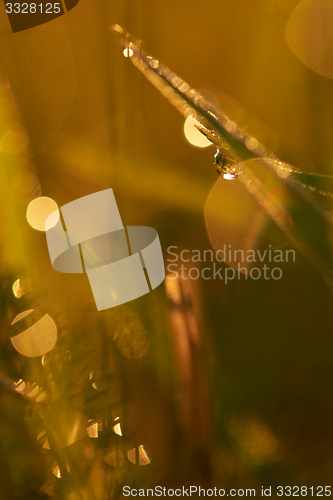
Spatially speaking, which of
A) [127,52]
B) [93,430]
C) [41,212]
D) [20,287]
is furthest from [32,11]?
[93,430]

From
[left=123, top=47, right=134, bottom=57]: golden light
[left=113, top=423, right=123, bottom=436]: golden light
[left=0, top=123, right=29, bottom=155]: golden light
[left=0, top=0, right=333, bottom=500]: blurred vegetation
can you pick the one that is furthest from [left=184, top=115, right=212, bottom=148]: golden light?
[left=113, top=423, right=123, bottom=436]: golden light

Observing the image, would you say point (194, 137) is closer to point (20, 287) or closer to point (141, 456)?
point (20, 287)

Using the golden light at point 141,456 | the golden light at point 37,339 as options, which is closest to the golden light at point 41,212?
the golden light at point 37,339

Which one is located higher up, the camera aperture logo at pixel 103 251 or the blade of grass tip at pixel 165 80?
the blade of grass tip at pixel 165 80

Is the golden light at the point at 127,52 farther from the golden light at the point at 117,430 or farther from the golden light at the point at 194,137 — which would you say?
the golden light at the point at 117,430

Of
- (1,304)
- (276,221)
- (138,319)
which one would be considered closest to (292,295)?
(276,221)

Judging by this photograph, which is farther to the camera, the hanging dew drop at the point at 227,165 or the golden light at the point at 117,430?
the golden light at the point at 117,430

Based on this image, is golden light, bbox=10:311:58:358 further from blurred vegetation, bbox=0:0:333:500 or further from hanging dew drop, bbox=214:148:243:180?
hanging dew drop, bbox=214:148:243:180
